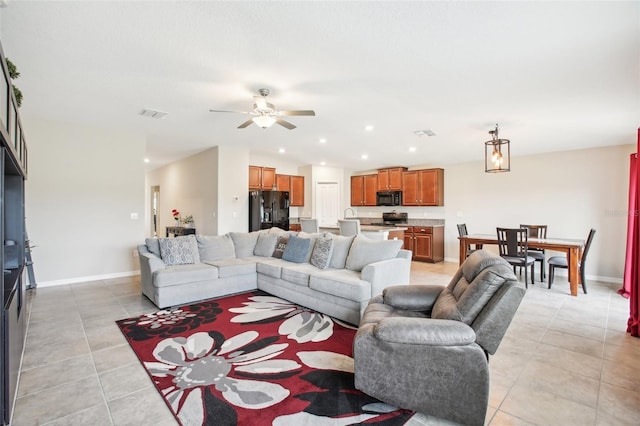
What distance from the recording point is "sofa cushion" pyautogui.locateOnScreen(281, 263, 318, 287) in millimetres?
3768

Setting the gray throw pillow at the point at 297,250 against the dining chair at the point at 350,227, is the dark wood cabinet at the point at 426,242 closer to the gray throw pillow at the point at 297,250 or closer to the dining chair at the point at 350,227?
the dining chair at the point at 350,227

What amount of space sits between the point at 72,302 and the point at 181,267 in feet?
4.73

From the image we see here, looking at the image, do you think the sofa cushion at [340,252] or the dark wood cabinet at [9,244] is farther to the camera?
the sofa cushion at [340,252]

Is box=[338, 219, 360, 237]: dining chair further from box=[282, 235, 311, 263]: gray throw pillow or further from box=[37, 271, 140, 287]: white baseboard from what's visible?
box=[37, 271, 140, 287]: white baseboard

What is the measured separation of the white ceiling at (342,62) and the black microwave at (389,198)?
144 inches

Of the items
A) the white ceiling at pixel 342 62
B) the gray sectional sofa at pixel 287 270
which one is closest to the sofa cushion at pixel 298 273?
the gray sectional sofa at pixel 287 270

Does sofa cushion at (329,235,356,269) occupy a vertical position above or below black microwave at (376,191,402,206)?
below

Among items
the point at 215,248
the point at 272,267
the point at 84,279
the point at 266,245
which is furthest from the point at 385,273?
the point at 84,279

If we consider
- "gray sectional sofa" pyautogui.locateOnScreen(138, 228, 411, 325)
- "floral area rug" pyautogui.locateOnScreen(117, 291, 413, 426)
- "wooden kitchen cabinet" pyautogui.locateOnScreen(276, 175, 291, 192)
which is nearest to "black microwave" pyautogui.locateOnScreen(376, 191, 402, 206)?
"wooden kitchen cabinet" pyautogui.locateOnScreen(276, 175, 291, 192)

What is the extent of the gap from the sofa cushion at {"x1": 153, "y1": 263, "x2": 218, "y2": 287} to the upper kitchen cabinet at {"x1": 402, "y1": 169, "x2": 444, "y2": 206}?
18.6 ft

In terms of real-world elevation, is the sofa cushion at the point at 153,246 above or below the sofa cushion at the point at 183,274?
above

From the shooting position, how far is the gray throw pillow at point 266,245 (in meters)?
4.97

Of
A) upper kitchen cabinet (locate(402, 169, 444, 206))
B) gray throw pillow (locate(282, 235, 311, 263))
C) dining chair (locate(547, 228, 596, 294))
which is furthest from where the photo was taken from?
upper kitchen cabinet (locate(402, 169, 444, 206))

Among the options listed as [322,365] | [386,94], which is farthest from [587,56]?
[322,365]
